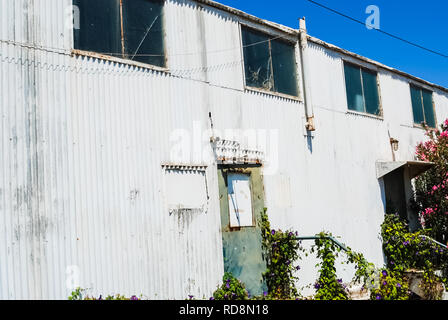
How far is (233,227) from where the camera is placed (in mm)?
8844

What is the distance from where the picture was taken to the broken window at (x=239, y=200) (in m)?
8.94

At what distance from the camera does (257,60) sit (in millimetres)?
10148

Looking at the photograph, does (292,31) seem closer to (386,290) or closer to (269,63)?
(269,63)

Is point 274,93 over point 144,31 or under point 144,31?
under

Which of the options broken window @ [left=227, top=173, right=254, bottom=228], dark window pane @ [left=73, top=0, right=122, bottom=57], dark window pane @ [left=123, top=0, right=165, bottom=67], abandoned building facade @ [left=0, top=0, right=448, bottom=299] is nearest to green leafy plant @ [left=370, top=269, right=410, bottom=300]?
abandoned building facade @ [left=0, top=0, right=448, bottom=299]

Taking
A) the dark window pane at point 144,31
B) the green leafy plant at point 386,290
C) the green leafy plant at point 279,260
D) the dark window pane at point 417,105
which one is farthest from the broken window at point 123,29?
the dark window pane at point 417,105

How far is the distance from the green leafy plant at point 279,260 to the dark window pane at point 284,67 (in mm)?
2978

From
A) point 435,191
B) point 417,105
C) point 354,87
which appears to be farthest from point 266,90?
point 417,105

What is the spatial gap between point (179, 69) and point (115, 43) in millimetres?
1236

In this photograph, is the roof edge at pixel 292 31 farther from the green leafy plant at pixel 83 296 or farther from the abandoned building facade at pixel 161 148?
A: the green leafy plant at pixel 83 296

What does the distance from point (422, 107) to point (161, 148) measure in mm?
10898
